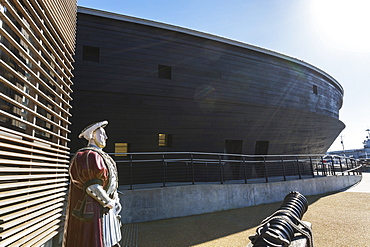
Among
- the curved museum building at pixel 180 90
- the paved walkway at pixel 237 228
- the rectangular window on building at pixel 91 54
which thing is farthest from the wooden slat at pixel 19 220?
the rectangular window on building at pixel 91 54

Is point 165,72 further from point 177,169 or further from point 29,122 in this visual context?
point 29,122

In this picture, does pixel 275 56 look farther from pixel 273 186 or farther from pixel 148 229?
pixel 148 229

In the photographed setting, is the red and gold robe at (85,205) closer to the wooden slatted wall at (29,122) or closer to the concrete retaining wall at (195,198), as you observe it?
the wooden slatted wall at (29,122)

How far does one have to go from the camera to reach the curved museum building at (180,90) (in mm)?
7473

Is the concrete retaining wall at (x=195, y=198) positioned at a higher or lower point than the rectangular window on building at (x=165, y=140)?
lower

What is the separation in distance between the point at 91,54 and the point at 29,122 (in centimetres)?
584

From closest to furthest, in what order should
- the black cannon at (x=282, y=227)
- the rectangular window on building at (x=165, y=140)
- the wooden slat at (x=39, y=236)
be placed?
the wooden slat at (x=39, y=236)
the black cannon at (x=282, y=227)
the rectangular window on building at (x=165, y=140)

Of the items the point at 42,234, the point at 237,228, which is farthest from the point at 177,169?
the point at 42,234

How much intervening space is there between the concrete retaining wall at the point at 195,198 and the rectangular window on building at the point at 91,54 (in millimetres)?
4818

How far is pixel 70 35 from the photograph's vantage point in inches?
162

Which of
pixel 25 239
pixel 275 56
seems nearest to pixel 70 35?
pixel 25 239

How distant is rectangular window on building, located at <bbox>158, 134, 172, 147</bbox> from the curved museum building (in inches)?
1.6

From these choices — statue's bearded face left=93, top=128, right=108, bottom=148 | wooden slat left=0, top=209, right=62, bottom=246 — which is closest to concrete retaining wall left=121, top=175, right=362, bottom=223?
wooden slat left=0, top=209, right=62, bottom=246

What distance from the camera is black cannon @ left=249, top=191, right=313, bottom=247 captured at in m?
2.32
